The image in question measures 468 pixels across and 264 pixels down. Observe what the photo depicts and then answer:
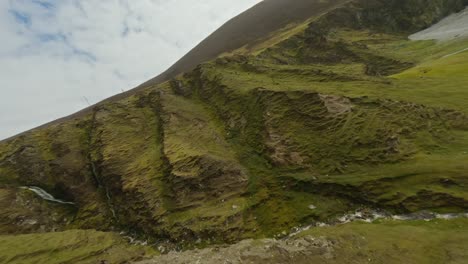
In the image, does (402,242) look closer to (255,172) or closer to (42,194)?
(255,172)

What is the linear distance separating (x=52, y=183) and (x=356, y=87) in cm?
5258

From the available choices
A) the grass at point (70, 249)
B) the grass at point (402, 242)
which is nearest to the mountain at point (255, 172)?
the grass at point (402, 242)

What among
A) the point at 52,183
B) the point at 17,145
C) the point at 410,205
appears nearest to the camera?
the point at 410,205

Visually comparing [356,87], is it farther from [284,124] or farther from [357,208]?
[357,208]

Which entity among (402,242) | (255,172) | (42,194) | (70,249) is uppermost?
(42,194)

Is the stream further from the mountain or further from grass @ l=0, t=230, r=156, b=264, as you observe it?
grass @ l=0, t=230, r=156, b=264

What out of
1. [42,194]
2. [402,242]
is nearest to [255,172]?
[402,242]

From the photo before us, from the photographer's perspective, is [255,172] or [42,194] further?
[42,194]

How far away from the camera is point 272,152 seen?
49969 millimetres

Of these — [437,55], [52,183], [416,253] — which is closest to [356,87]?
[416,253]

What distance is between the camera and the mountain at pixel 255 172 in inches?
1315

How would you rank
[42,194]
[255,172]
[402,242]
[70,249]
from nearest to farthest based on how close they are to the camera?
[402,242], [70,249], [255,172], [42,194]

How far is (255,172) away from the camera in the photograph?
48219 millimetres

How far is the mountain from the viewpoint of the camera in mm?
33406
